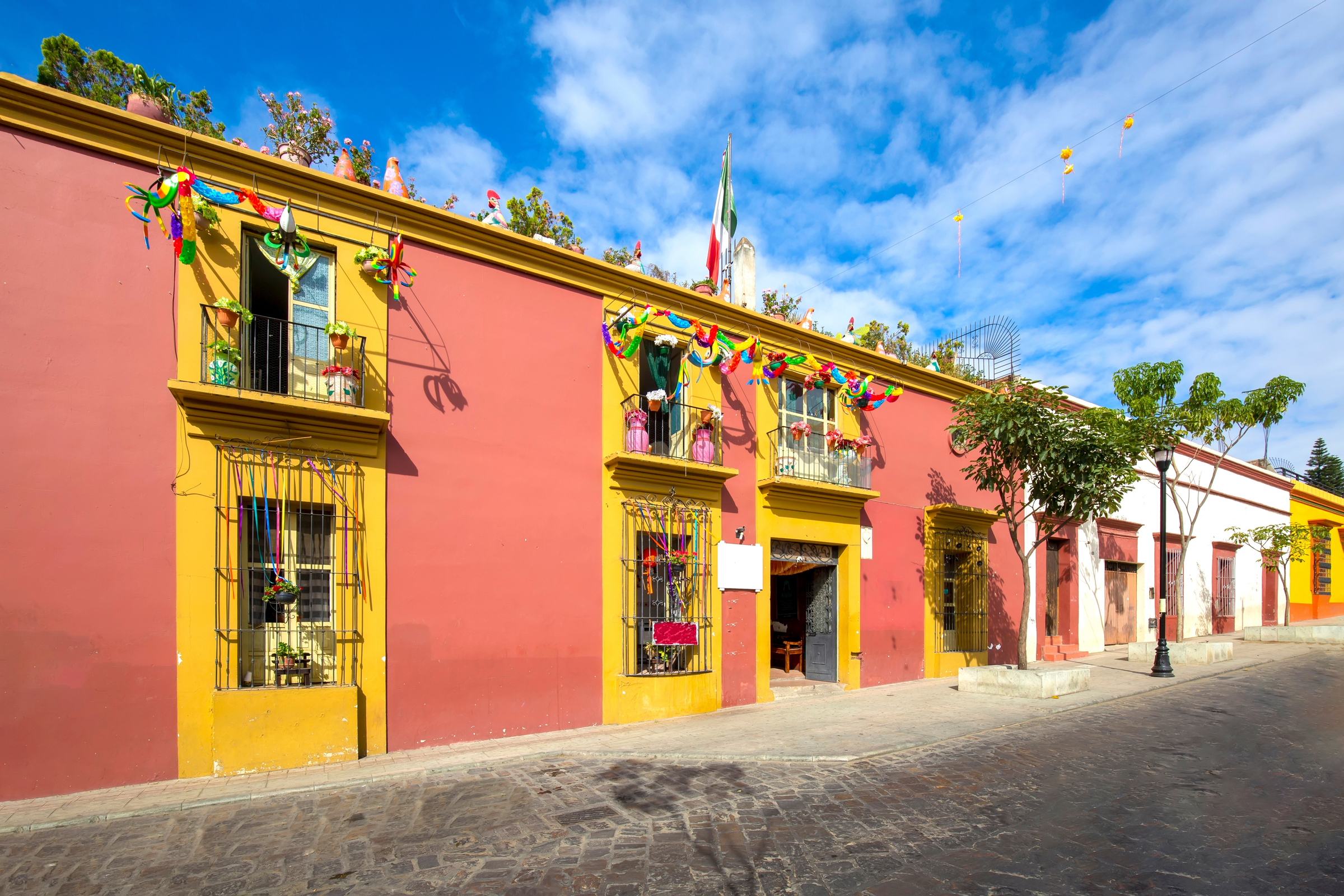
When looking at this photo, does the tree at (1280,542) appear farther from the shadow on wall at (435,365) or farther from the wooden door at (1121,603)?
the shadow on wall at (435,365)

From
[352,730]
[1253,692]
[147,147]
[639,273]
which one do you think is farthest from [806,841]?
[1253,692]

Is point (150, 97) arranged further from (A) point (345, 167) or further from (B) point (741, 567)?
(B) point (741, 567)

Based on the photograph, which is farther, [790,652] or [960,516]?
[960,516]

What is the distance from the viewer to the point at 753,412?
12.0 m

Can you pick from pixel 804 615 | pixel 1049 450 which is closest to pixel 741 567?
pixel 804 615

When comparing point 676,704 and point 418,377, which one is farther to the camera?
point 676,704

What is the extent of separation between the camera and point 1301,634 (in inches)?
821

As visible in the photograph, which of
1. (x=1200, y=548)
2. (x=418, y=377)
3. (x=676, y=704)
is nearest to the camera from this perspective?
(x=418, y=377)

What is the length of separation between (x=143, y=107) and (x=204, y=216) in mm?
1262

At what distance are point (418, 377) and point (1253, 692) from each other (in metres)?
14.5

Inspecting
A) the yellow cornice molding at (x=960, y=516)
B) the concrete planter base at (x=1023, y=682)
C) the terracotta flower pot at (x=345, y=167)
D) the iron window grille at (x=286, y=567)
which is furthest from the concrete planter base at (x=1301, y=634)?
the terracotta flower pot at (x=345, y=167)

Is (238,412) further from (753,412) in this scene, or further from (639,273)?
(753,412)

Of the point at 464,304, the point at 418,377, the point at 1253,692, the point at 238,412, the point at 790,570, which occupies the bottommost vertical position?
the point at 1253,692

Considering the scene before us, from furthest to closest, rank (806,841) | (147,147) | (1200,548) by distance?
(1200,548)
(147,147)
(806,841)
